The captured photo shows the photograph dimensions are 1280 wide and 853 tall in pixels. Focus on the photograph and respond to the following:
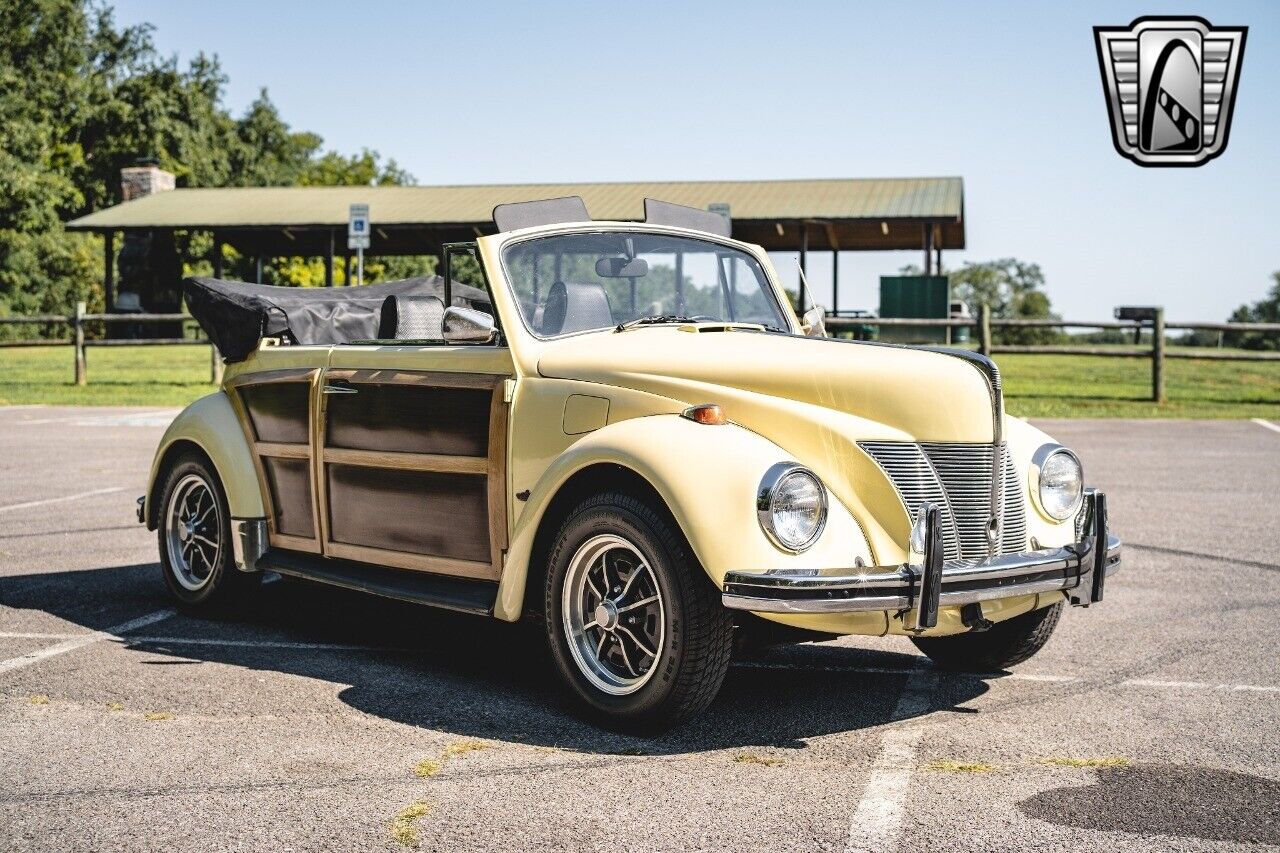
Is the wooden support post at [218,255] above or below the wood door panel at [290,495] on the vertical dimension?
above

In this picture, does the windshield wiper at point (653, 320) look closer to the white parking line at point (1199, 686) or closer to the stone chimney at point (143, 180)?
the white parking line at point (1199, 686)

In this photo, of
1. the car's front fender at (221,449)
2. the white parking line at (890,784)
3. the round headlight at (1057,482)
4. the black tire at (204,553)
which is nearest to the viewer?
the white parking line at (890,784)

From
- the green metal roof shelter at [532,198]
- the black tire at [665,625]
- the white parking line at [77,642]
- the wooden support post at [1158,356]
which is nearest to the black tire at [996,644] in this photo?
the black tire at [665,625]

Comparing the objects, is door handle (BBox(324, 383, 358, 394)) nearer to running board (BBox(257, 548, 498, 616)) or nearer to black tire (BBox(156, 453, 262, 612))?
running board (BBox(257, 548, 498, 616))

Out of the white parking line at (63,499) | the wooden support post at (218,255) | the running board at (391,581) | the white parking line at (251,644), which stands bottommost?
the white parking line at (251,644)

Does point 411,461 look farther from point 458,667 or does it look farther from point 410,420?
point 458,667

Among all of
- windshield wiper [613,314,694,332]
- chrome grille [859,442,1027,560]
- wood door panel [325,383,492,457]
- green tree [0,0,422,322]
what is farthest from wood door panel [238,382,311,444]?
green tree [0,0,422,322]

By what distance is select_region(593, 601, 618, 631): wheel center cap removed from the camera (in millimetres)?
4683

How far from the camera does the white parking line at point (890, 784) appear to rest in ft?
11.8

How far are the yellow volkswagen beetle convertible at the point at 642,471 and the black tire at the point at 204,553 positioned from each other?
3 cm

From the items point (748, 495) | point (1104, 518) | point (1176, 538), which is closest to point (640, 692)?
point (748, 495)

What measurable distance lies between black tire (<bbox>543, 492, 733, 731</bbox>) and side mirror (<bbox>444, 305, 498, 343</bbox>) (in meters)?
0.97

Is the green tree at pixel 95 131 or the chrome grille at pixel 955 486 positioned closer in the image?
the chrome grille at pixel 955 486

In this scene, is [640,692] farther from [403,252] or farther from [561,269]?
[403,252]
